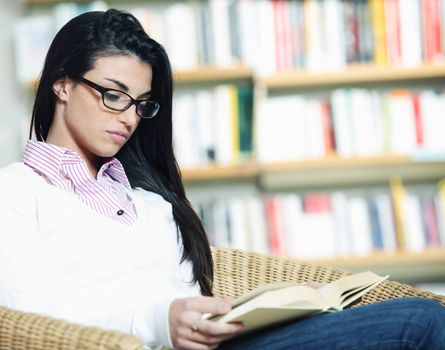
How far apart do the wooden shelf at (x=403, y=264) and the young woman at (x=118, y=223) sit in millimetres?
1359

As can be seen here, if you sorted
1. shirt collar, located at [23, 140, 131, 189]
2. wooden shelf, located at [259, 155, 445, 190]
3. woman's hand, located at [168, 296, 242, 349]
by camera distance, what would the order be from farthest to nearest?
wooden shelf, located at [259, 155, 445, 190]
shirt collar, located at [23, 140, 131, 189]
woman's hand, located at [168, 296, 242, 349]

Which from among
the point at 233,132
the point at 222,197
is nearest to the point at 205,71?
the point at 233,132

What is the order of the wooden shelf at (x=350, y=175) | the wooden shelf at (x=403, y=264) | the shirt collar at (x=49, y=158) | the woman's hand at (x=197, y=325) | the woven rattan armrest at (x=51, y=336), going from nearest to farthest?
the woven rattan armrest at (x=51, y=336) → the woman's hand at (x=197, y=325) → the shirt collar at (x=49, y=158) → the wooden shelf at (x=403, y=264) → the wooden shelf at (x=350, y=175)

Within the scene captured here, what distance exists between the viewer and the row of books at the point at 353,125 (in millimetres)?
3066

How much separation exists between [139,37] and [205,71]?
1436 millimetres

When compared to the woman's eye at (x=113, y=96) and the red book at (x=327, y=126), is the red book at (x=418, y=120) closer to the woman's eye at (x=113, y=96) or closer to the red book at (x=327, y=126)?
the red book at (x=327, y=126)

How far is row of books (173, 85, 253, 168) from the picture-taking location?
3.08 m

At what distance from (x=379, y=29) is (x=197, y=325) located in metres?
2.02

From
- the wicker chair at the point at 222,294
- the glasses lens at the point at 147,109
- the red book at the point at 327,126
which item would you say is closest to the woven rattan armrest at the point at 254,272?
the wicker chair at the point at 222,294

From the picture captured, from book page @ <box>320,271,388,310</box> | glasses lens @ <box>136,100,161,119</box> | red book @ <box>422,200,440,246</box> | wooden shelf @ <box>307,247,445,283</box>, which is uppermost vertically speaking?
glasses lens @ <box>136,100,161,119</box>

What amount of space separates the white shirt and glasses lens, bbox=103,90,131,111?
182 mm

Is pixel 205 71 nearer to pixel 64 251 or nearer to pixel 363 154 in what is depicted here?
pixel 363 154

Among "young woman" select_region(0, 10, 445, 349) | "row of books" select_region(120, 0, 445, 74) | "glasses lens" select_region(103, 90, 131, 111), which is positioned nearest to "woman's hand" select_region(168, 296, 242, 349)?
"young woman" select_region(0, 10, 445, 349)

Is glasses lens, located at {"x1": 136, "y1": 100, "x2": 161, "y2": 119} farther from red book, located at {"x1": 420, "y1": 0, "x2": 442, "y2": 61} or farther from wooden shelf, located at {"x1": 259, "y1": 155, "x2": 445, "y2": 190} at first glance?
red book, located at {"x1": 420, "y1": 0, "x2": 442, "y2": 61}
